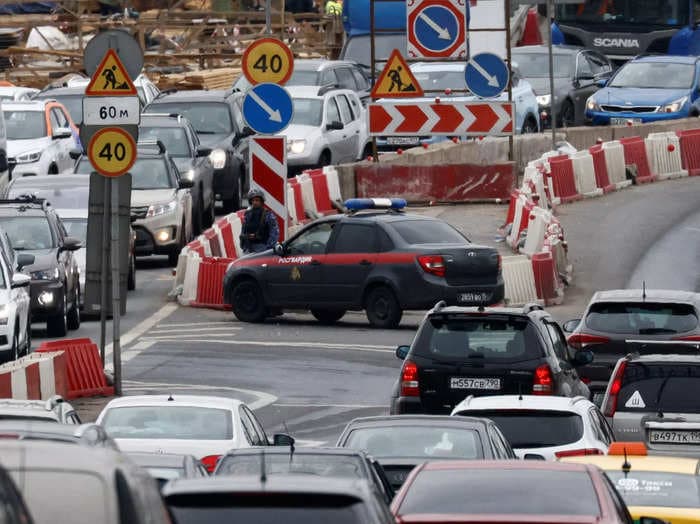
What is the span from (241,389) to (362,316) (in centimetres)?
735

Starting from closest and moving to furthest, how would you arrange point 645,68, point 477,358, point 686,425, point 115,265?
1. point 686,425
2. point 477,358
3. point 115,265
4. point 645,68

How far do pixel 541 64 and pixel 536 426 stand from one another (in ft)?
115

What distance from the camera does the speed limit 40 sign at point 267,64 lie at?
2695cm

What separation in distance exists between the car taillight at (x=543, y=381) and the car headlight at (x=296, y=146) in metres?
22.6

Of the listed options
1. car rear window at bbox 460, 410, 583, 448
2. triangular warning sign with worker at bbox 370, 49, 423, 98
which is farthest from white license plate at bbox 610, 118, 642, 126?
car rear window at bbox 460, 410, 583, 448

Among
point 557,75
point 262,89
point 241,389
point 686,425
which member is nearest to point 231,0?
point 557,75

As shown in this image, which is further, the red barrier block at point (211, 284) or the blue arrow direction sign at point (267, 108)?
the red barrier block at point (211, 284)

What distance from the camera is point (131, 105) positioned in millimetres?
20609

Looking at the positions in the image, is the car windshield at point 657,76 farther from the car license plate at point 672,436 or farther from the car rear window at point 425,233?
the car license plate at point 672,436

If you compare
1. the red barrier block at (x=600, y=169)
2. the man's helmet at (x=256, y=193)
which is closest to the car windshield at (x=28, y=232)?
the man's helmet at (x=256, y=193)

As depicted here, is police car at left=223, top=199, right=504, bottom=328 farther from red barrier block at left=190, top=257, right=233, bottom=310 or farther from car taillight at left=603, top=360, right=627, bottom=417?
car taillight at left=603, top=360, right=627, bottom=417

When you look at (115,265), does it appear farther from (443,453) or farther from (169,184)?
(169,184)

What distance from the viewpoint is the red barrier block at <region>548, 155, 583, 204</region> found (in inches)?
1518

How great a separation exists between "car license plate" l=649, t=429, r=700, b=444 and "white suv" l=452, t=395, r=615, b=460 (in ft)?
1.08
